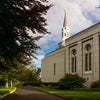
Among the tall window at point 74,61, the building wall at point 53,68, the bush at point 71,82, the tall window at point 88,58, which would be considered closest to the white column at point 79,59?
the tall window at point 88,58

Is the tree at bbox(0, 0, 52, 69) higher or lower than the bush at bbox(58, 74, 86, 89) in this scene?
higher

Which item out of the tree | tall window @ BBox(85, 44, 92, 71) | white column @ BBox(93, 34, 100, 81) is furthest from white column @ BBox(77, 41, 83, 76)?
the tree

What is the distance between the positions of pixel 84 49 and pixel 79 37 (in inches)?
140

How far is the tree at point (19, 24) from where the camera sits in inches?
329

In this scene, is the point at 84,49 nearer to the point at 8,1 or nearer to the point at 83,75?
the point at 83,75

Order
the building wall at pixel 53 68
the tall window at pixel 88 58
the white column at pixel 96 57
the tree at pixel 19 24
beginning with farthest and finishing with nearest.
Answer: the building wall at pixel 53 68 → the tall window at pixel 88 58 → the white column at pixel 96 57 → the tree at pixel 19 24

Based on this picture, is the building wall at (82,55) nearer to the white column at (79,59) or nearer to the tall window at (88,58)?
the white column at (79,59)

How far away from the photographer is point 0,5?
759cm

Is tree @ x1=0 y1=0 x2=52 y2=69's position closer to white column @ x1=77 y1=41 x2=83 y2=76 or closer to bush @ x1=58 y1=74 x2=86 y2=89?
bush @ x1=58 y1=74 x2=86 y2=89

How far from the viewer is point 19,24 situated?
862 centimetres

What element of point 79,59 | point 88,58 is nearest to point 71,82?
point 88,58

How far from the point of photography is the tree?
8.35 m

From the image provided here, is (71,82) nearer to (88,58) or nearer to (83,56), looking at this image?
(88,58)

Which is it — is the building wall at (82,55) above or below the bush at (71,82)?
above
